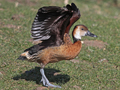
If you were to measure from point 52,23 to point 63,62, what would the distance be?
6.51 ft

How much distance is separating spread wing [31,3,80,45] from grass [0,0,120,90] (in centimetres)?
117

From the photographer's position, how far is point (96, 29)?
353 inches

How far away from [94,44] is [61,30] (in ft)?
9.55

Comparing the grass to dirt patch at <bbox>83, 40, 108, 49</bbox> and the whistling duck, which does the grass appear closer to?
dirt patch at <bbox>83, 40, 108, 49</bbox>

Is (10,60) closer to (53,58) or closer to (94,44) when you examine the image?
(53,58)

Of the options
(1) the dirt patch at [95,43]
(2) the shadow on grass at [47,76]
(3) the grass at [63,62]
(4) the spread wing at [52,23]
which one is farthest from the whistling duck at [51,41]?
(1) the dirt patch at [95,43]

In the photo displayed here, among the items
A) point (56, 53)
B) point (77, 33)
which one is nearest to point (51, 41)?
point (56, 53)

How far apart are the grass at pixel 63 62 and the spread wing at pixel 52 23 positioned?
3.84 ft

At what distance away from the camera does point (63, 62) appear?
684 centimetres

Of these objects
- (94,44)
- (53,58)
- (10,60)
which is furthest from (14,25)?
(53,58)

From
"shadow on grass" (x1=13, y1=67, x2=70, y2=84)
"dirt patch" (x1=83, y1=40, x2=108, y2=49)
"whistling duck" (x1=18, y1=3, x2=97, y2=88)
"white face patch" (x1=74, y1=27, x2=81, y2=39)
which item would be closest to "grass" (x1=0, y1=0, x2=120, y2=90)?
"shadow on grass" (x1=13, y1=67, x2=70, y2=84)

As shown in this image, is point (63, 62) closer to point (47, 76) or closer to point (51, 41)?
point (47, 76)

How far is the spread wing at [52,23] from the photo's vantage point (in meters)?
4.74

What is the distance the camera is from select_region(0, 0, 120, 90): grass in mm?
5732
